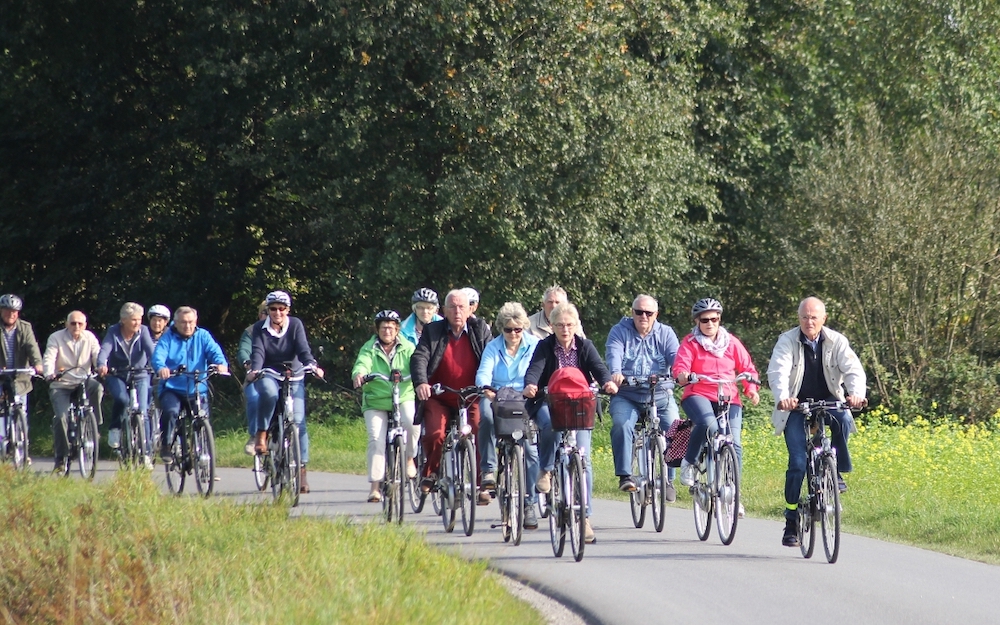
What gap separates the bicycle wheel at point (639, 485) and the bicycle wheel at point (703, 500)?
53cm

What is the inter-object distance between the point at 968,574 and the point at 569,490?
8.98 feet

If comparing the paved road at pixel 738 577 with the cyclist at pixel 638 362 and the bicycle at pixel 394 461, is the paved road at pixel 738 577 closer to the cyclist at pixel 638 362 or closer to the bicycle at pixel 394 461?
the bicycle at pixel 394 461

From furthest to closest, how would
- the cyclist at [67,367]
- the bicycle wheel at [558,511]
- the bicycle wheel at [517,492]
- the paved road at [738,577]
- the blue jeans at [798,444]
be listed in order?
the cyclist at [67,367]
the bicycle wheel at [517,492]
the blue jeans at [798,444]
the bicycle wheel at [558,511]
the paved road at [738,577]

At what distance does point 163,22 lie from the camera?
2611 centimetres

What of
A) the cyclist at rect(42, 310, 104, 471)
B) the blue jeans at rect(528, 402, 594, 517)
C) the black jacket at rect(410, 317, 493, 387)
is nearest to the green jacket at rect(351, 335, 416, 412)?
the black jacket at rect(410, 317, 493, 387)

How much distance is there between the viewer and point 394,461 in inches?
465

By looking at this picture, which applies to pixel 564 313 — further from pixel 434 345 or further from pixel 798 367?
pixel 798 367

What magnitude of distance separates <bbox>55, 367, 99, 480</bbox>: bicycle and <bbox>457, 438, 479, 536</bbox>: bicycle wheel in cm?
557

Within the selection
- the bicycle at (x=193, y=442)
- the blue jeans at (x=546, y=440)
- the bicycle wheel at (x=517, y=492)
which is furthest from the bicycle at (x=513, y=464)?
the bicycle at (x=193, y=442)

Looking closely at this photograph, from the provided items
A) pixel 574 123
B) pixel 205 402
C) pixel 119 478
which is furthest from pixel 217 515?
pixel 574 123

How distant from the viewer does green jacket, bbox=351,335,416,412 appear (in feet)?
41.0

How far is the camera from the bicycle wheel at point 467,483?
36.9 ft

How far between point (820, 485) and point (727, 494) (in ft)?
3.15

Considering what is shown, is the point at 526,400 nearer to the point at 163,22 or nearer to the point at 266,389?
the point at 266,389
